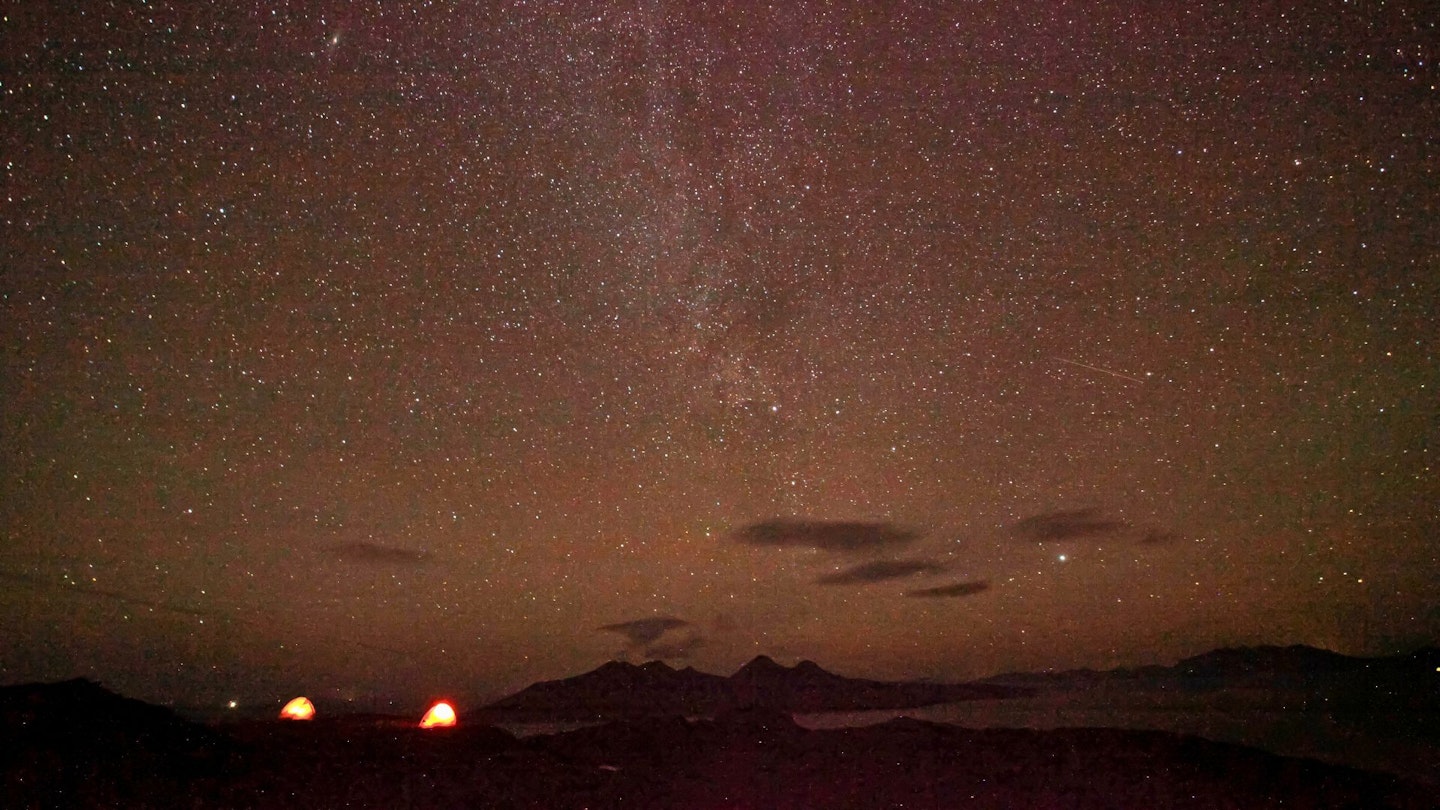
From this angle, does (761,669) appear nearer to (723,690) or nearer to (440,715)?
(723,690)

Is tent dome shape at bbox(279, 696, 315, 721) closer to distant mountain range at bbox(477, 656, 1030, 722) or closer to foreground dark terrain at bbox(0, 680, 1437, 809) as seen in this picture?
foreground dark terrain at bbox(0, 680, 1437, 809)

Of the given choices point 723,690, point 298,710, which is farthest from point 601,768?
point 723,690

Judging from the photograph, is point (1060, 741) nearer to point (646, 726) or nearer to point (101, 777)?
point (646, 726)

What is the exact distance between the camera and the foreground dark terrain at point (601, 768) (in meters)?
11.4

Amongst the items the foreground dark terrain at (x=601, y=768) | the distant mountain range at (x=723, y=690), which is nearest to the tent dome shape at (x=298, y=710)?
the foreground dark terrain at (x=601, y=768)

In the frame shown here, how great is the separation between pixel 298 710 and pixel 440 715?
11.3 feet

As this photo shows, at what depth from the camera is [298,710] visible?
67.8ft

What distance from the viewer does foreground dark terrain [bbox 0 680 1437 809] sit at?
1136cm

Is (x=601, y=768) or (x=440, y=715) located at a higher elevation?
(x=440, y=715)

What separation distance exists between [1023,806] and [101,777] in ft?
44.8

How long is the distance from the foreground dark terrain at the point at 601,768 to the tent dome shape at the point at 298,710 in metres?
2.45

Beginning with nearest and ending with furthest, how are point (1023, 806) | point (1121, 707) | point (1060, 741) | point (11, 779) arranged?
point (11, 779)
point (1023, 806)
point (1060, 741)
point (1121, 707)

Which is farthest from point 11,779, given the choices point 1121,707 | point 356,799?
point 1121,707

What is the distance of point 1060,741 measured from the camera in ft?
67.1
